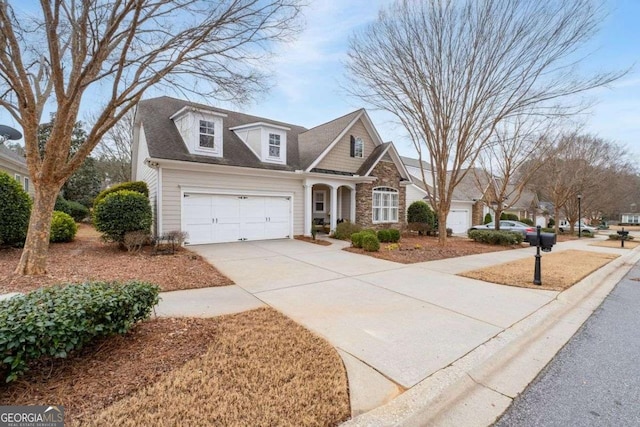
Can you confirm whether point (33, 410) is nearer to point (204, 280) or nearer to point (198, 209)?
point (204, 280)

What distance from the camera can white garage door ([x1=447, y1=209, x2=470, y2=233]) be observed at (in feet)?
77.8

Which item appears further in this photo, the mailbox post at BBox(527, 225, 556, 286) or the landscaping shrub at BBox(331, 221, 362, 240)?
the landscaping shrub at BBox(331, 221, 362, 240)

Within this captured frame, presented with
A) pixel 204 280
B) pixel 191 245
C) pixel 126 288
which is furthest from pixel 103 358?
pixel 191 245

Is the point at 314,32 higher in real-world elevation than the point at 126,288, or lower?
higher

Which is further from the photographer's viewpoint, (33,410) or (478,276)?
(478,276)

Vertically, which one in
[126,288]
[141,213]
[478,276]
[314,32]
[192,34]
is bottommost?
[478,276]

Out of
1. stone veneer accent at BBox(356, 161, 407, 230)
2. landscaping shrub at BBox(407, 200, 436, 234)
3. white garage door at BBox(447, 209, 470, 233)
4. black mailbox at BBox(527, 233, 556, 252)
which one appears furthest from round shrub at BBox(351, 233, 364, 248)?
white garage door at BBox(447, 209, 470, 233)

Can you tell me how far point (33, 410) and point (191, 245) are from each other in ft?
31.8

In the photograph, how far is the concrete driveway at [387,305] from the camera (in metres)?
3.44

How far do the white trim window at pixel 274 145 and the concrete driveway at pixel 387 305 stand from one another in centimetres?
639

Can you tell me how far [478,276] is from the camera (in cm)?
782

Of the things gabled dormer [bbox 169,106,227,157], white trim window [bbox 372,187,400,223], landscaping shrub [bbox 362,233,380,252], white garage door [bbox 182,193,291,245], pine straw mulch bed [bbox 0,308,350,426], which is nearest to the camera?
pine straw mulch bed [bbox 0,308,350,426]

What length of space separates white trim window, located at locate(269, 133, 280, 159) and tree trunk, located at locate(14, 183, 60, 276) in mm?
9188

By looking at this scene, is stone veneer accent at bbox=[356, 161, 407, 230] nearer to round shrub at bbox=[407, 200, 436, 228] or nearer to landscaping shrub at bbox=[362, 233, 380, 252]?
round shrub at bbox=[407, 200, 436, 228]
